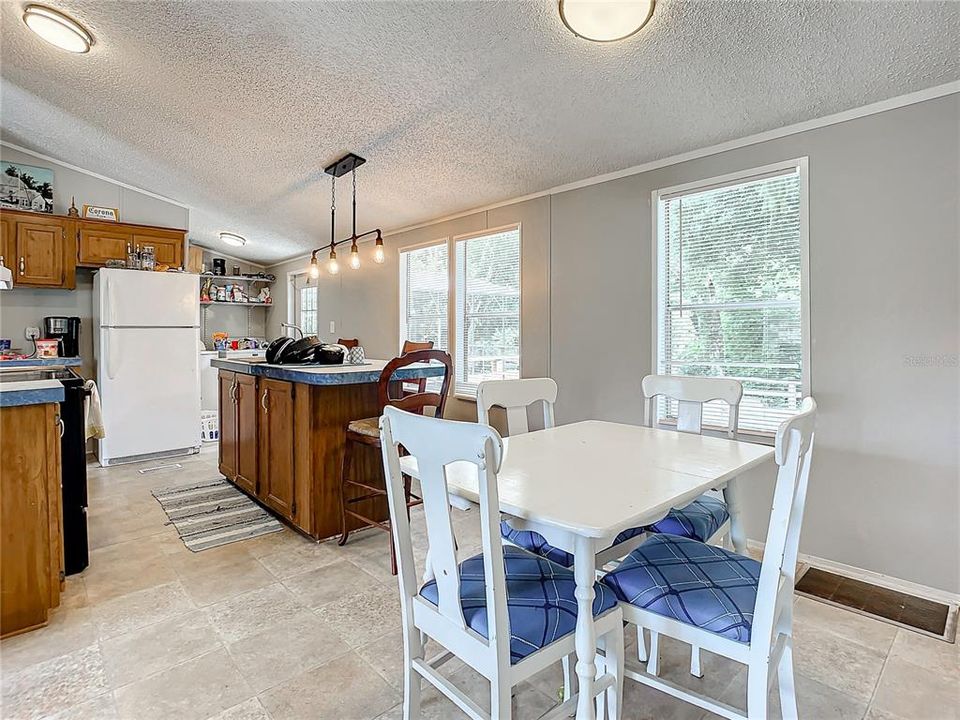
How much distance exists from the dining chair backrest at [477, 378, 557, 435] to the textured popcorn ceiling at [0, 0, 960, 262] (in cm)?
147

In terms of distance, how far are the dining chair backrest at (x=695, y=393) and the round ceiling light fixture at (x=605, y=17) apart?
1.48 meters

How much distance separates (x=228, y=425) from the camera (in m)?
3.76

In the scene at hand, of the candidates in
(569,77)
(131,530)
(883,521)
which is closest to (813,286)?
(883,521)

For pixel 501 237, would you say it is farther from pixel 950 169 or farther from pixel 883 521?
pixel 883 521

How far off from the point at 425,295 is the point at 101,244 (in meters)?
3.06

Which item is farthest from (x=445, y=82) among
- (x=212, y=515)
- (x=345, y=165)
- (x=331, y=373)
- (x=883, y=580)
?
(x=883, y=580)

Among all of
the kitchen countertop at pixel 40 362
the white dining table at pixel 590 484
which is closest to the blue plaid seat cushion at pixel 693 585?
the white dining table at pixel 590 484

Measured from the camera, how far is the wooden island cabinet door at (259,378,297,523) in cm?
290

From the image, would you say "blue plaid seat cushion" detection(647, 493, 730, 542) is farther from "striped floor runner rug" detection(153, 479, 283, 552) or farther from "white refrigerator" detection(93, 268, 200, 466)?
"white refrigerator" detection(93, 268, 200, 466)

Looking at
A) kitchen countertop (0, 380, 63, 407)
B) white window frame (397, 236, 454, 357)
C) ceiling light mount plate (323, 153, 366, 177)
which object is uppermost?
ceiling light mount plate (323, 153, 366, 177)

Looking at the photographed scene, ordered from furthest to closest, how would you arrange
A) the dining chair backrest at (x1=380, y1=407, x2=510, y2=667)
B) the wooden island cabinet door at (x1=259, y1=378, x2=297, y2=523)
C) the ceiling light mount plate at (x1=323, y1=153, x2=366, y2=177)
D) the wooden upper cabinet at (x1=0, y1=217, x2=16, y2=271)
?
the wooden upper cabinet at (x1=0, y1=217, x2=16, y2=271)
the ceiling light mount plate at (x1=323, y1=153, x2=366, y2=177)
the wooden island cabinet door at (x1=259, y1=378, x2=297, y2=523)
the dining chair backrest at (x1=380, y1=407, x2=510, y2=667)

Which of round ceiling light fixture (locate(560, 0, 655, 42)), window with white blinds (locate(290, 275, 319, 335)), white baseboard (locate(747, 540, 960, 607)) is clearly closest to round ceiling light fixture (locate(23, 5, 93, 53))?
round ceiling light fixture (locate(560, 0, 655, 42))

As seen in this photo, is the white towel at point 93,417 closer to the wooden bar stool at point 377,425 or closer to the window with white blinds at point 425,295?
the wooden bar stool at point 377,425

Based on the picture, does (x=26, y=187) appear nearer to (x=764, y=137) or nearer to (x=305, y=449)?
(x=305, y=449)
